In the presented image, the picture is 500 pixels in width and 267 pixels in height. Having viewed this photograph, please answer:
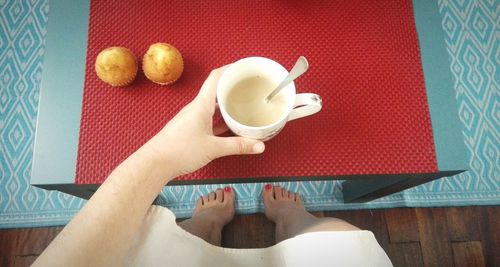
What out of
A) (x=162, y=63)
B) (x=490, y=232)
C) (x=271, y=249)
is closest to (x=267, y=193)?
(x=271, y=249)

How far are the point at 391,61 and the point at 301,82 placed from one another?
0.19 meters

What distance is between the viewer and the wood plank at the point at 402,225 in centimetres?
117

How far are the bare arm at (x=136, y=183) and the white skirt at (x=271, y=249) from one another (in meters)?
0.11

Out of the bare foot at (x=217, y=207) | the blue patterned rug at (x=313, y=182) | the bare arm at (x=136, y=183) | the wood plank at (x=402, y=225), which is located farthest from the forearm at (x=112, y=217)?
Answer: the wood plank at (x=402, y=225)

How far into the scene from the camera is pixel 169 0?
69cm

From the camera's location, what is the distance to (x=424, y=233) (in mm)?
1167

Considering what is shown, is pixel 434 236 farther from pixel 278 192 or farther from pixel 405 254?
pixel 278 192

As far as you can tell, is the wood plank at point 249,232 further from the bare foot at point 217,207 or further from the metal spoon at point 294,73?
the metal spoon at point 294,73

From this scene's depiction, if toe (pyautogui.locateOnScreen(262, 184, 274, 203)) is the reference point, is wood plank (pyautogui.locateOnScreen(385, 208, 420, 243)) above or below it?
below

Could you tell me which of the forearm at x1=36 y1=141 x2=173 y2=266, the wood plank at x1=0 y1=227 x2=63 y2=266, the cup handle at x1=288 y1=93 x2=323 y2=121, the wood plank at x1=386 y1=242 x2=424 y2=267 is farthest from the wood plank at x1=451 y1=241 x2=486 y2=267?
the wood plank at x1=0 y1=227 x2=63 y2=266

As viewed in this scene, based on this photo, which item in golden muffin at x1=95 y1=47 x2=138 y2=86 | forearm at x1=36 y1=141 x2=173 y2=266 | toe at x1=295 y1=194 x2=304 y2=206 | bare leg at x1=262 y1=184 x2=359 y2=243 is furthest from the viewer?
toe at x1=295 y1=194 x2=304 y2=206

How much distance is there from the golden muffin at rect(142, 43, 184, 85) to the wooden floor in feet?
2.24

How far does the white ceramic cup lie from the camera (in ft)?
1.67

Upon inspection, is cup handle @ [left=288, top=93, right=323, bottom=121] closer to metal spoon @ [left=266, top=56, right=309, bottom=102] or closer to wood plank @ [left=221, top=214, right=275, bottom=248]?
metal spoon @ [left=266, top=56, right=309, bottom=102]
